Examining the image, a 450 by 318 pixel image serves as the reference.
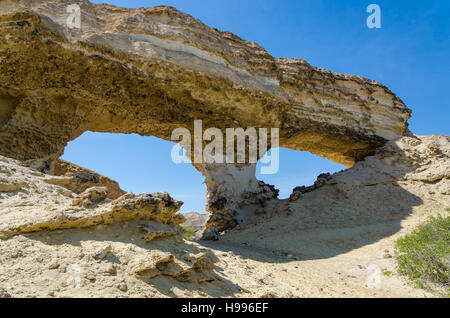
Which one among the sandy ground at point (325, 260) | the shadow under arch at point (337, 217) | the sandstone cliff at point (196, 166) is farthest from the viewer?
the shadow under arch at point (337, 217)

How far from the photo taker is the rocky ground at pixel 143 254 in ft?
8.09

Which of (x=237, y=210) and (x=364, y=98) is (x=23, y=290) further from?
(x=364, y=98)

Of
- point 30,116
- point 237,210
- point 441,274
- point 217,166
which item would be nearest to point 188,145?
point 217,166

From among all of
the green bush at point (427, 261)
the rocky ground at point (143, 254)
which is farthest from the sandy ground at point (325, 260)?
the green bush at point (427, 261)

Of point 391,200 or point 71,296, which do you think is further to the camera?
point 391,200

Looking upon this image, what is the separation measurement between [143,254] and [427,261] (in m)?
4.18

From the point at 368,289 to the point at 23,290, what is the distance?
4.09 meters

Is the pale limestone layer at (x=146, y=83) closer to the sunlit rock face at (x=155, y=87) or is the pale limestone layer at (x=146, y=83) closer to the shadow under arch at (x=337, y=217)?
the sunlit rock face at (x=155, y=87)

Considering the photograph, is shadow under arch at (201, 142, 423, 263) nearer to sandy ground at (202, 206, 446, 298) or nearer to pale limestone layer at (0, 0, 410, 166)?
sandy ground at (202, 206, 446, 298)

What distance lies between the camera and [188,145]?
33.6 feet

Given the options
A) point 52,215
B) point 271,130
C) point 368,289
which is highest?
point 271,130

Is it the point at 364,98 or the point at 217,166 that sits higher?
the point at 364,98

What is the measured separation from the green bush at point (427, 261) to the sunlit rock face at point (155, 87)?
564 centimetres

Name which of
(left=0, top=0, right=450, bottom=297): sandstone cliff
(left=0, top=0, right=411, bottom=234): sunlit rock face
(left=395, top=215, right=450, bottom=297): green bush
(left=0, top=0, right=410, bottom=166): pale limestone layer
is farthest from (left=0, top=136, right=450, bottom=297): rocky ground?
(left=0, top=0, right=410, bottom=166): pale limestone layer
